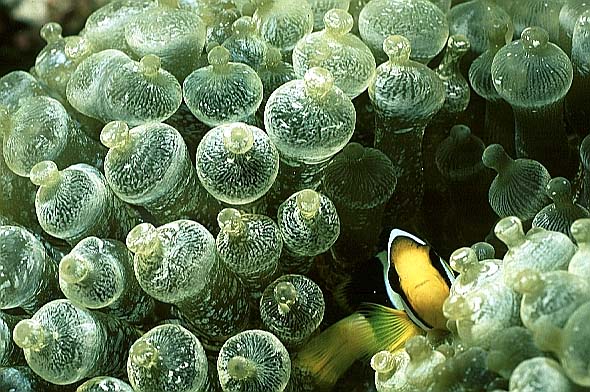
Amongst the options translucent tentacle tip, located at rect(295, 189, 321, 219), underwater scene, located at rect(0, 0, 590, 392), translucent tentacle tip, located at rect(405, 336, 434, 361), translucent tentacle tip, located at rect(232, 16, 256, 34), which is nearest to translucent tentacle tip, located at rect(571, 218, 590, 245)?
underwater scene, located at rect(0, 0, 590, 392)

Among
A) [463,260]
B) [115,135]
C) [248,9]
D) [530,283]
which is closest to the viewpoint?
[530,283]

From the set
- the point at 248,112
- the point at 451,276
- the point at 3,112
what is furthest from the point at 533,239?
the point at 3,112

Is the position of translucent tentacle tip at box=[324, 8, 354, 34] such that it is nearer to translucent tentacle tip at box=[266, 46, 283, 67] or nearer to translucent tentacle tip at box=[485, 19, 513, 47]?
translucent tentacle tip at box=[266, 46, 283, 67]

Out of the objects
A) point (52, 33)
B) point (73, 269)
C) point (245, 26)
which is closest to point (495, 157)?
point (245, 26)

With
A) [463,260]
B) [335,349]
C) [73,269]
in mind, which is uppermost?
[463,260]

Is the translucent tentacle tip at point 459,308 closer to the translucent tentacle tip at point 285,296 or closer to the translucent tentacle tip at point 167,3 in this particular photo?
the translucent tentacle tip at point 285,296

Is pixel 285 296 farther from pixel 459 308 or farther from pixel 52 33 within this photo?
pixel 52 33

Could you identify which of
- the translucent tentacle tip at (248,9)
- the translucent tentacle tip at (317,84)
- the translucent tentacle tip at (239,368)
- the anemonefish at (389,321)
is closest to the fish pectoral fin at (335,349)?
the anemonefish at (389,321)
